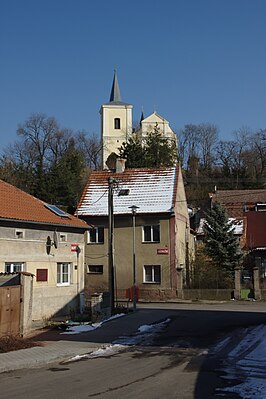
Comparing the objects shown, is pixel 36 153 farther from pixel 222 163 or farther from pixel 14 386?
pixel 14 386

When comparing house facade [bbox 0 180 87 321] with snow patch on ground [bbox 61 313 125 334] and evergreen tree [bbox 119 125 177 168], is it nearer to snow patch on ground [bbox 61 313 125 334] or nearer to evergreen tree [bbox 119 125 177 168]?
snow patch on ground [bbox 61 313 125 334]

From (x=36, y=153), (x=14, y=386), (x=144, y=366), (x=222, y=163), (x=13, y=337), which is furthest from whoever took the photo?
(x=222, y=163)

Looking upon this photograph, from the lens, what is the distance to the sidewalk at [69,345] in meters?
12.8

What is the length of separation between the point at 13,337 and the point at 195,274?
22.8 meters

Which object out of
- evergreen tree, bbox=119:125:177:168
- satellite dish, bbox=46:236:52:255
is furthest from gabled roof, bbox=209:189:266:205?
satellite dish, bbox=46:236:52:255

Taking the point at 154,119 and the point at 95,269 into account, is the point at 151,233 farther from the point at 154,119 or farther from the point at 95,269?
the point at 154,119

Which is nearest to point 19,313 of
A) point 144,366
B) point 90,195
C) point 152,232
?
point 144,366

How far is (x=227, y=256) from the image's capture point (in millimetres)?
38594

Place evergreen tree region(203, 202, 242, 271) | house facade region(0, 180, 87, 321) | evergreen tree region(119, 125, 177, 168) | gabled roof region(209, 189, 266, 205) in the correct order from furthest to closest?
gabled roof region(209, 189, 266, 205) < evergreen tree region(119, 125, 177, 168) < evergreen tree region(203, 202, 242, 271) < house facade region(0, 180, 87, 321)

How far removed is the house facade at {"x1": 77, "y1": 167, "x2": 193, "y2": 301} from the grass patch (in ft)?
61.4

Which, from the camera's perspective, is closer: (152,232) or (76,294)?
(76,294)

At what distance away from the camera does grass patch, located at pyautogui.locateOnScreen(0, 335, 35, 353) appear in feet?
47.7

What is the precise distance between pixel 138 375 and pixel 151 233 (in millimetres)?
26078

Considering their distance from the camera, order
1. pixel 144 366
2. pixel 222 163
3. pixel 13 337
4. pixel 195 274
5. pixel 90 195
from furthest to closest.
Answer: pixel 222 163
pixel 90 195
pixel 195 274
pixel 13 337
pixel 144 366
